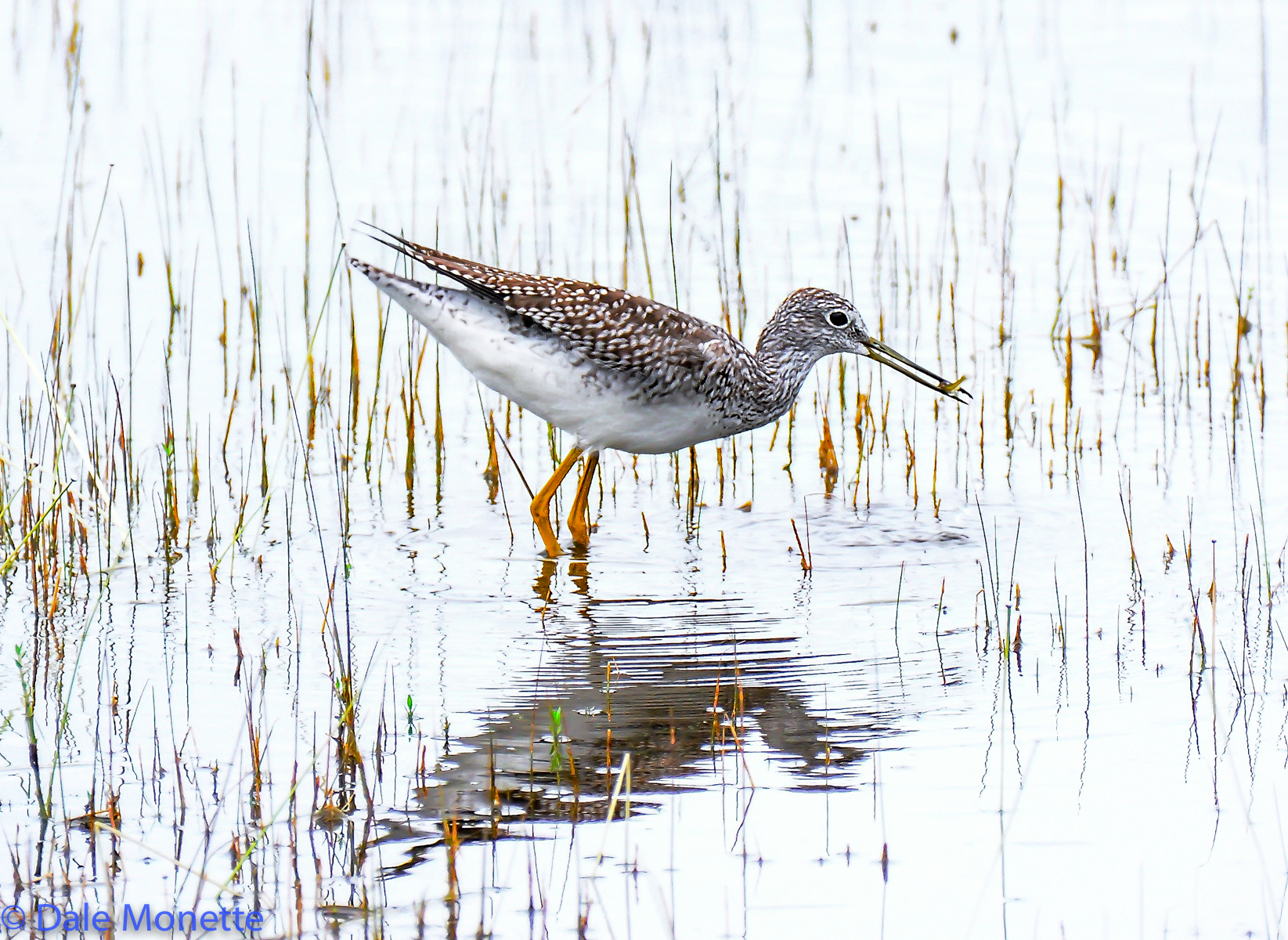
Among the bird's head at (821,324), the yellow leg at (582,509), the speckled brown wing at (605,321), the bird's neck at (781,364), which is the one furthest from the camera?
the bird's head at (821,324)

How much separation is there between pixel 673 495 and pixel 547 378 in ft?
3.53

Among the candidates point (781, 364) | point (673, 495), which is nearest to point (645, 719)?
point (673, 495)

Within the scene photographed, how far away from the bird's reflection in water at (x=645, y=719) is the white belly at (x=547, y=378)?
1008mm

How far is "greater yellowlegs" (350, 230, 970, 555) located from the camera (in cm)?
698

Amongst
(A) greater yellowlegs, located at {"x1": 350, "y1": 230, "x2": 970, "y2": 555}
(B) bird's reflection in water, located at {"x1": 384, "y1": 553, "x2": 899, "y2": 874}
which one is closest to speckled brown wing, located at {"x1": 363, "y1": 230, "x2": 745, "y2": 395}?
(A) greater yellowlegs, located at {"x1": 350, "y1": 230, "x2": 970, "y2": 555}

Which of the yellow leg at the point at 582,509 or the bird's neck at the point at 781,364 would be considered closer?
the yellow leg at the point at 582,509

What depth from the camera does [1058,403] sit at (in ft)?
28.4

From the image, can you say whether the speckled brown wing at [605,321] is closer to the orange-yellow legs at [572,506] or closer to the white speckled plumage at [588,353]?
the white speckled plumage at [588,353]

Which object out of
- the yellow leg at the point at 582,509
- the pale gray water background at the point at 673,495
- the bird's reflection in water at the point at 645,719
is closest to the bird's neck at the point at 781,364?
the pale gray water background at the point at 673,495

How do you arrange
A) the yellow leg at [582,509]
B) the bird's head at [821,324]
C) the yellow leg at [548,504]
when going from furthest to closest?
the bird's head at [821,324] < the yellow leg at [582,509] < the yellow leg at [548,504]

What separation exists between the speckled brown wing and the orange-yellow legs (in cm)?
53

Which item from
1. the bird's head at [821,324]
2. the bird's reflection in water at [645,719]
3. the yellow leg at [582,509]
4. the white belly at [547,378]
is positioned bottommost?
the bird's reflection in water at [645,719]

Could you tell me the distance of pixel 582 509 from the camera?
7.30 m

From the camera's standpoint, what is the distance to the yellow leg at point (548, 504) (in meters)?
7.07
